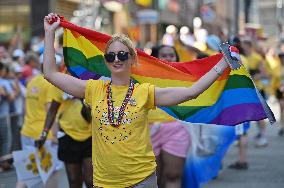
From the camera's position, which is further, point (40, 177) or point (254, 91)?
point (40, 177)

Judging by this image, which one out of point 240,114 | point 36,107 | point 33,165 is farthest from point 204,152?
point 240,114

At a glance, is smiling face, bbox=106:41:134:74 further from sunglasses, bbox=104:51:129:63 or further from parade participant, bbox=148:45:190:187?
parade participant, bbox=148:45:190:187

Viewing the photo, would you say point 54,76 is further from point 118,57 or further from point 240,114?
point 240,114

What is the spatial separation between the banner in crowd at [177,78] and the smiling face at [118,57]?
84 cm

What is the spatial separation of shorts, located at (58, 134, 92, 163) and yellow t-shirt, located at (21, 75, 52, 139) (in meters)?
1.49

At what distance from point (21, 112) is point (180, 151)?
18.1ft

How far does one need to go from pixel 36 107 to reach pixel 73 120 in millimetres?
1716

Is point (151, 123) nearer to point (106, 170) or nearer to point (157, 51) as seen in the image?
point (157, 51)

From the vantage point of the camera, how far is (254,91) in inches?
231

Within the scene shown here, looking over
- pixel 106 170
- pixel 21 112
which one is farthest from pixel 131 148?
pixel 21 112

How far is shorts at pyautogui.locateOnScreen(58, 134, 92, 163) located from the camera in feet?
23.8

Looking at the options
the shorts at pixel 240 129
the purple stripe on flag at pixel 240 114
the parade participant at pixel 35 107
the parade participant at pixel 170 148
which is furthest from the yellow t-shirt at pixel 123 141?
the shorts at pixel 240 129

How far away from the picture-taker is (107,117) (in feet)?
16.4

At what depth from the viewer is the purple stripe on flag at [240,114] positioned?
583 centimetres
